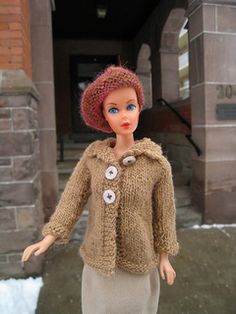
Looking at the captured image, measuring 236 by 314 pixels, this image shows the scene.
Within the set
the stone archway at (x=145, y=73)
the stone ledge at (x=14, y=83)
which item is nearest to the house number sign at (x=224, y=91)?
the stone ledge at (x=14, y=83)

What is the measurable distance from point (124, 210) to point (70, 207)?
0.32m

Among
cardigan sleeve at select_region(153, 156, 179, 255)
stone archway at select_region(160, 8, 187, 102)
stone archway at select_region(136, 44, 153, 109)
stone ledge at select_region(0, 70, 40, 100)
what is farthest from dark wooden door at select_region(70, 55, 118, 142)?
cardigan sleeve at select_region(153, 156, 179, 255)

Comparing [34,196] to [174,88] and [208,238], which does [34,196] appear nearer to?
[208,238]

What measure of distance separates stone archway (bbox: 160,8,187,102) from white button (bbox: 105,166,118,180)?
6216 mm

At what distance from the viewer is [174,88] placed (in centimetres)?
779

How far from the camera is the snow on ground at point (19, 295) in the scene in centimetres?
270

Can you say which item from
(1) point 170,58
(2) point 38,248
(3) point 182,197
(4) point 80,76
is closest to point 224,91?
(3) point 182,197

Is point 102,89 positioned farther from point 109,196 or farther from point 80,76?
point 80,76

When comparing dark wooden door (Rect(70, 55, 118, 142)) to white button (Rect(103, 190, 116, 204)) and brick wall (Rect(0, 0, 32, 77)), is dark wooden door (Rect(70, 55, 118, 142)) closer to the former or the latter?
brick wall (Rect(0, 0, 32, 77))

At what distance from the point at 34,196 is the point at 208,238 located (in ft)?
7.56

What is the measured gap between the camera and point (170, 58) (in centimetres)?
760

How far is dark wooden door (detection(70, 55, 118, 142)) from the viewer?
10453mm

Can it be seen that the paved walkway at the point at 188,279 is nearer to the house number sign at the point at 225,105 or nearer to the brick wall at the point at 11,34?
the house number sign at the point at 225,105

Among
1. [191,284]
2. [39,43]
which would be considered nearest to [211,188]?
[191,284]
